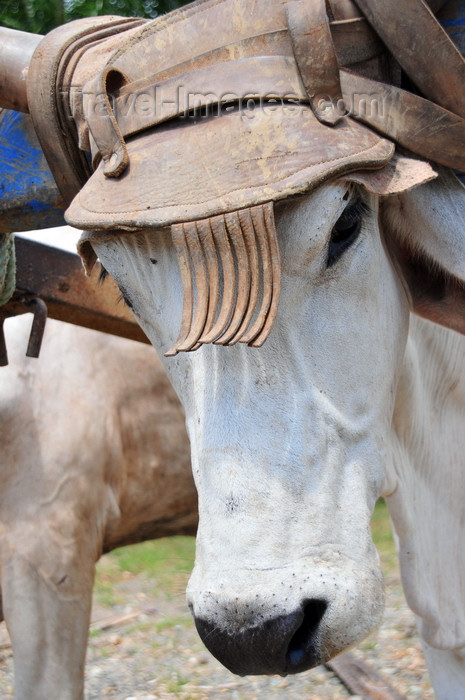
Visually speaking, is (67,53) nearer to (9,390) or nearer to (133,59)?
(133,59)

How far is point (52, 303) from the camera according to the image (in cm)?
276

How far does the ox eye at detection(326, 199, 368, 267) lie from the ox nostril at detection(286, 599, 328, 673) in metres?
0.62

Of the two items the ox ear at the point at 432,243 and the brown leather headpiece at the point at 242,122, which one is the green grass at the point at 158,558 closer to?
the ox ear at the point at 432,243

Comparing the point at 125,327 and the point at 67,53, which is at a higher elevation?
the point at 67,53

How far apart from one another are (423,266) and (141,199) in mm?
696

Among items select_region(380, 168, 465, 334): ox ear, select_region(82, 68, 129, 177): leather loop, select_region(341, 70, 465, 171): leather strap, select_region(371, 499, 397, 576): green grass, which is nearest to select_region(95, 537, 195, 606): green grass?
select_region(371, 499, 397, 576): green grass

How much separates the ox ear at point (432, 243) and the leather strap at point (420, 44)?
183mm

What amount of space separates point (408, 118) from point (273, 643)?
96 centimetres

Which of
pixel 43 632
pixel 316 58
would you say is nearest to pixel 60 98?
pixel 316 58

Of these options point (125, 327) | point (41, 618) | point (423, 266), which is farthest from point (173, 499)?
point (423, 266)

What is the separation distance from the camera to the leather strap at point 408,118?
1648mm

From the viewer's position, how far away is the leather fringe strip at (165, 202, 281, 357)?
4.96ft

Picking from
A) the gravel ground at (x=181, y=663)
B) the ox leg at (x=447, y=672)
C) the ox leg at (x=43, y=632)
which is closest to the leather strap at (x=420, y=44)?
the ox leg at (x=447, y=672)

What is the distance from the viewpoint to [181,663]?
4.39m
